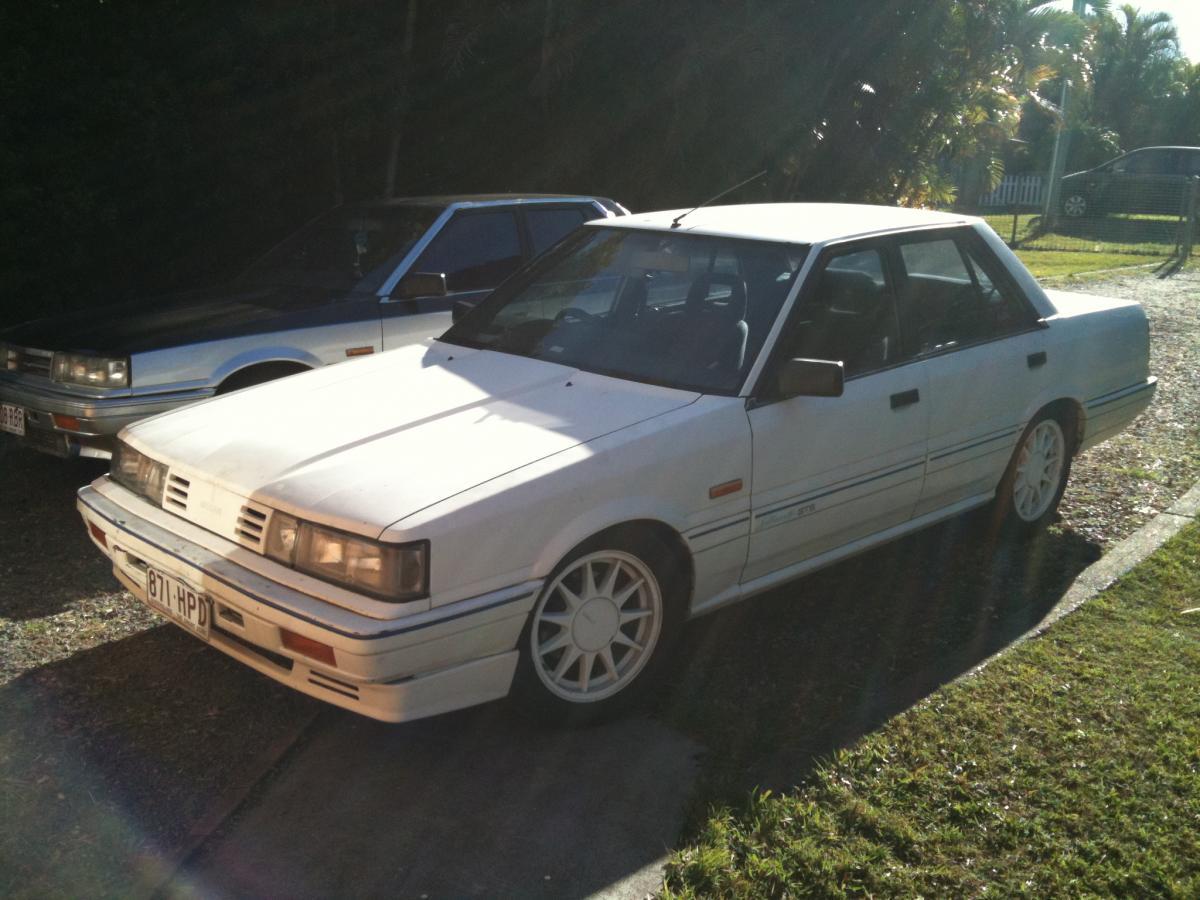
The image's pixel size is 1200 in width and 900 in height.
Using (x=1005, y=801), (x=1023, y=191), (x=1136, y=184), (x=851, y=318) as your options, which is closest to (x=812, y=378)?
(x=851, y=318)

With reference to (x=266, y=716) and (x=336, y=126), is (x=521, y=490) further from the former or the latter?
(x=336, y=126)

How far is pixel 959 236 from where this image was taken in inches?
203

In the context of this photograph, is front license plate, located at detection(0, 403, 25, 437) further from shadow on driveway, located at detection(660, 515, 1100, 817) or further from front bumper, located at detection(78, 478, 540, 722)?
shadow on driveway, located at detection(660, 515, 1100, 817)

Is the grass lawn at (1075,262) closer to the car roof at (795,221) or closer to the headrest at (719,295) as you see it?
the car roof at (795,221)

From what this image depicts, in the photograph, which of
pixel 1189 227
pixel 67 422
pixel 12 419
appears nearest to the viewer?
pixel 67 422

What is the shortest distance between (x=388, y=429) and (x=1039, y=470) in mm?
3203

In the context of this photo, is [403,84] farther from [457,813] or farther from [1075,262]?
[1075,262]

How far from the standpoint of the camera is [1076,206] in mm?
26797

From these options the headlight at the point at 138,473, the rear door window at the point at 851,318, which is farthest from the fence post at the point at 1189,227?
the headlight at the point at 138,473

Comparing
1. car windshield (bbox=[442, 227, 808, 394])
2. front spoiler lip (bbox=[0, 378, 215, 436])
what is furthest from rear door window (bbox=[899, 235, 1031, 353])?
front spoiler lip (bbox=[0, 378, 215, 436])

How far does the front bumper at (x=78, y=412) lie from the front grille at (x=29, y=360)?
0.16 ft

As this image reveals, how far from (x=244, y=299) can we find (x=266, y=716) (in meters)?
3.33

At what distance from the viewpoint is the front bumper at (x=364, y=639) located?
10.5 ft

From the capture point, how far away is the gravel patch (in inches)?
234
